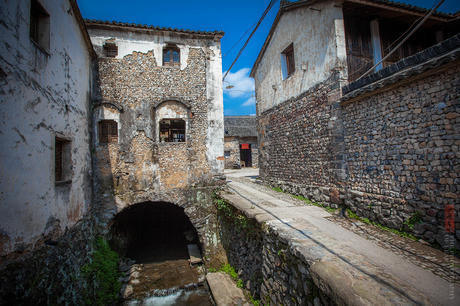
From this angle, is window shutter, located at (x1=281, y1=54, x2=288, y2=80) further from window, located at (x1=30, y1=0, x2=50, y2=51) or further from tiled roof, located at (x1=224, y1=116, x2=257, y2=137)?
tiled roof, located at (x1=224, y1=116, x2=257, y2=137)

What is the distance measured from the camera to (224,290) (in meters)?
6.54

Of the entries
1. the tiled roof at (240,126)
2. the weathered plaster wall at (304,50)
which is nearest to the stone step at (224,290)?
the weathered plaster wall at (304,50)

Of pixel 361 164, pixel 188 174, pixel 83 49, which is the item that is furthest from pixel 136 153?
pixel 361 164

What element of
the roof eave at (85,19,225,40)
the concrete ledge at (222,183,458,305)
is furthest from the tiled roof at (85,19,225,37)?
the concrete ledge at (222,183,458,305)

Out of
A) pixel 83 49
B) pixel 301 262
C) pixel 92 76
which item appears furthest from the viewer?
pixel 92 76

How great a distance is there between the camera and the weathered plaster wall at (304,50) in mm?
6699

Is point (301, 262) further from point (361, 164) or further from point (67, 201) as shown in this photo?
point (67, 201)

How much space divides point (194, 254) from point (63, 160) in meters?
6.22

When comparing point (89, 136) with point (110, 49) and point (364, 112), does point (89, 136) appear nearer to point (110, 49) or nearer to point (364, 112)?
point (110, 49)

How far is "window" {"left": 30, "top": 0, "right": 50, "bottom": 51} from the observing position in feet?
14.4

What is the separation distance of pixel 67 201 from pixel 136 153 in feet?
9.76

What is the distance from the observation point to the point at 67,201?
5.13m

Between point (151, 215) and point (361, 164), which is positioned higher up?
point (361, 164)

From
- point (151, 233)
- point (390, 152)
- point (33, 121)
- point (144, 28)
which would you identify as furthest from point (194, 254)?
point (144, 28)
